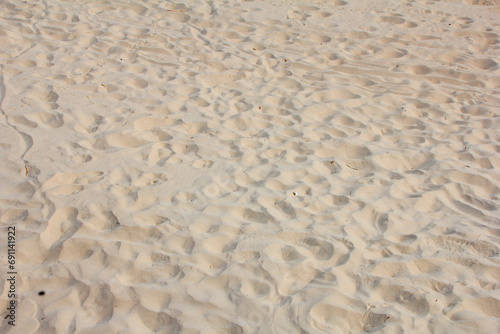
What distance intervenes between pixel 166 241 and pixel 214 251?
34 centimetres

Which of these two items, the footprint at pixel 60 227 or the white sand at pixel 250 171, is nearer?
the white sand at pixel 250 171

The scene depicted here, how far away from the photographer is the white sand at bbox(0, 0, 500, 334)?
2.84 meters

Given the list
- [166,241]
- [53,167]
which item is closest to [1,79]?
[53,167]

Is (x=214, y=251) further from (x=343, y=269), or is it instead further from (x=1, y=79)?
(x=1, y=79)

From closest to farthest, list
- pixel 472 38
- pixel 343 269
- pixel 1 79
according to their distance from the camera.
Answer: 1. pixel 343 269
2. pixel 1 79
3. pixel 472 38

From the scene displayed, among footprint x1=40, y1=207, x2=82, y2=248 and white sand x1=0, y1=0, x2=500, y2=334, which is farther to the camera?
footprint x1=40, y1=207, x2=82, y2=248

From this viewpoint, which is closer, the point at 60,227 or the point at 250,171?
the point at 60,227

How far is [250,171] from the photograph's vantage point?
12.7 feet

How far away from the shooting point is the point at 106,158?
3.92m

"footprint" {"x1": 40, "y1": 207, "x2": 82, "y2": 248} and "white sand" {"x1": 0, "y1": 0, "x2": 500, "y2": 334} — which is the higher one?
"white sand" {"x1": 0, "y1": 0, "x2": 500, "y2": 334}

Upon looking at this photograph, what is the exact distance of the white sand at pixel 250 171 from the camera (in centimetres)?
284

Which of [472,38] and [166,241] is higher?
[472,38]

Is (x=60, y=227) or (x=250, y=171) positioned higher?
(x=250, y=171)

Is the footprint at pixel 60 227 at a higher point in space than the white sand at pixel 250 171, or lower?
lower
